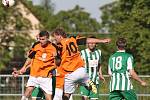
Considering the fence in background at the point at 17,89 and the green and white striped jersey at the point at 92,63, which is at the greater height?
the green and white striped jersey at the point at 92,63

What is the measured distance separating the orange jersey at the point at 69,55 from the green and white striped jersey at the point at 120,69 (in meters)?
0.86

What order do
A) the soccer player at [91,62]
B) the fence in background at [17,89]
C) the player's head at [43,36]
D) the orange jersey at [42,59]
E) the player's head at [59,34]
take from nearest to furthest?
the player's head at [59,34]
the player's head at [43,36]
the orange jersey at [42,59]
the soccer player at [91,62]
the fence in background at [17,89]

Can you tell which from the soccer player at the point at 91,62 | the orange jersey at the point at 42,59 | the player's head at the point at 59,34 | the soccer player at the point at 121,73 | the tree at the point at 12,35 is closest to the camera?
the soccer player at the point at 121,73

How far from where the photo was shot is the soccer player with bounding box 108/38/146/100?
14.6 meters

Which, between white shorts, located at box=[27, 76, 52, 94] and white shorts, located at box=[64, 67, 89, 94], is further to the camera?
white shorts, located at box=[27, 76, 52, 94]

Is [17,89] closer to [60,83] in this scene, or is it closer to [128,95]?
[60,83]

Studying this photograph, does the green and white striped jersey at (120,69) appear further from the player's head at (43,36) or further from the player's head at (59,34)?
the player's head at (43,36)

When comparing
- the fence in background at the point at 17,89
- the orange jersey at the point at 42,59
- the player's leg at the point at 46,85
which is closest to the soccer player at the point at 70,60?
the orange jersey at the point at 42,59

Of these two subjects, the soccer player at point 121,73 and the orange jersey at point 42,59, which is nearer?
the soccer player at point 121,73

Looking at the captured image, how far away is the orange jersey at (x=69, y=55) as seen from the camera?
14.7m

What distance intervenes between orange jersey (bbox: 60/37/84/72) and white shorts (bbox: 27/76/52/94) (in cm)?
80

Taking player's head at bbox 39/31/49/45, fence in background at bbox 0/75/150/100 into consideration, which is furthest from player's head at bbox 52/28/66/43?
fence in background at bbox 0/75/150/100

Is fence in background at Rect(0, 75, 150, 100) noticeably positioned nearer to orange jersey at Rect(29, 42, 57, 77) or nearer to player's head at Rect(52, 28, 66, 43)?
orange jersey at Rect(29, 42, 57, 77)

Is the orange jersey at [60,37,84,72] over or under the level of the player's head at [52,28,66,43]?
under
